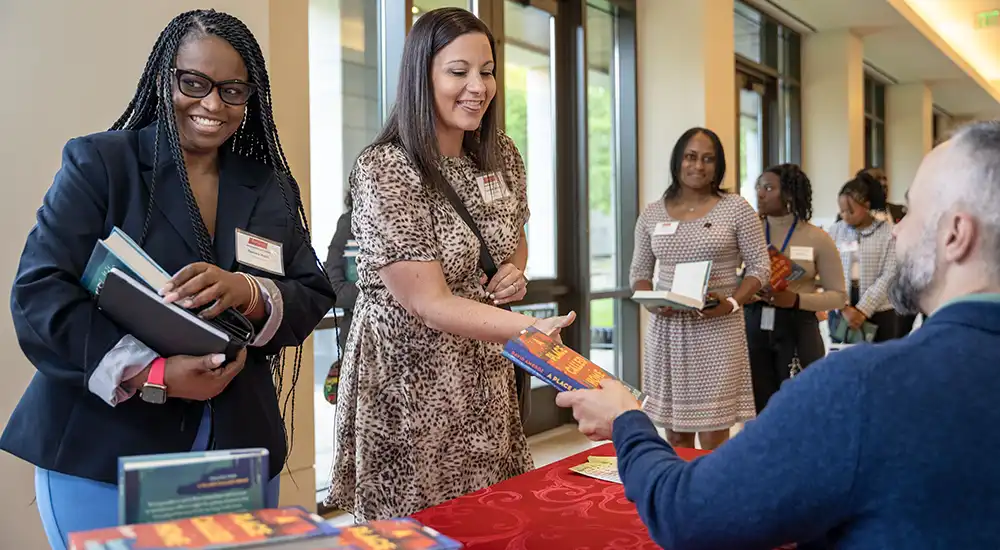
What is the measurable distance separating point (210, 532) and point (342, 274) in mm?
2493

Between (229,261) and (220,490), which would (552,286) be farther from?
(220,490)

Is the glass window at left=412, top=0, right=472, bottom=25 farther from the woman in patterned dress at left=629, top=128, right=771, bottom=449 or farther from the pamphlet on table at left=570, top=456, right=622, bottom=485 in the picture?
the pamphlet on table at left=570, top=456, right=622, bottom=485

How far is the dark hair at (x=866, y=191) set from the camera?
5668 mm

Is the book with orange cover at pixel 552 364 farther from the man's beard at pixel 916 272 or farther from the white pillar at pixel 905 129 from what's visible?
the white pillar at pixel 905 129

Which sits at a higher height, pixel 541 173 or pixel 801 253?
pixel 541 173

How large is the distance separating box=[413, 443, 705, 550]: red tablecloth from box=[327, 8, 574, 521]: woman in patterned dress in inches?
11.0

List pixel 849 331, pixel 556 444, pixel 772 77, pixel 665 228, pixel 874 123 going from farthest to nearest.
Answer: pixel 874 123, pixel 772 77, pixel 849 331, pixel 556 444, pixel 665 228

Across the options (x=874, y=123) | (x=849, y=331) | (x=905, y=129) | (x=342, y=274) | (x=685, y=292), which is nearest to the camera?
(x=342, y=274)

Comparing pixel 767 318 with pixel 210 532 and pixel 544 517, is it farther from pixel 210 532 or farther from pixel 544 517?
pixel 210 532

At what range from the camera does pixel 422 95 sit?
1949 millimetres

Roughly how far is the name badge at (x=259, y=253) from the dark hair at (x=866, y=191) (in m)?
4.88

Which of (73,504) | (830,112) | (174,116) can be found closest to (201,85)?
(174,116)

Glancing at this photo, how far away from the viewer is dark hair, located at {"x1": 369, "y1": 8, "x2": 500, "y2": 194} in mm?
1921

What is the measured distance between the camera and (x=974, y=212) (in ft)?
3.42
